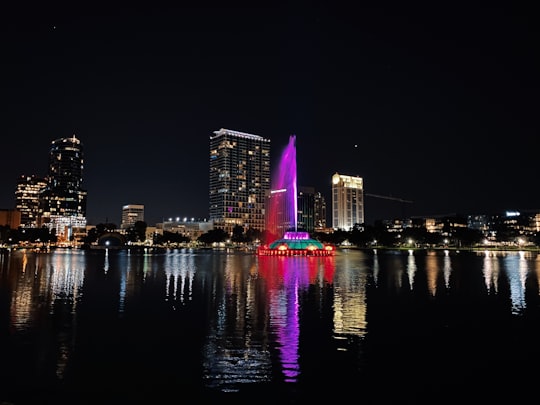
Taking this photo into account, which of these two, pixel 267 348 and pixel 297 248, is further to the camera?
pixel 297 248

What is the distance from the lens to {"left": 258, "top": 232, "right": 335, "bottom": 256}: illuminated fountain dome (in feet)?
324

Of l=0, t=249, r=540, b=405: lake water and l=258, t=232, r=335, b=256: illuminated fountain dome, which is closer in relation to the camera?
l=0, t=249, r=540, b=405: lake water

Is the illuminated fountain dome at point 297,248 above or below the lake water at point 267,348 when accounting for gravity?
above

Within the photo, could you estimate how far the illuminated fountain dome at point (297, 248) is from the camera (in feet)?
324

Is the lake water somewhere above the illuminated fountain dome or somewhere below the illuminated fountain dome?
below

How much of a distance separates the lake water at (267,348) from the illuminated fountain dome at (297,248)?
68.7m

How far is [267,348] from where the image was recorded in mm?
15812

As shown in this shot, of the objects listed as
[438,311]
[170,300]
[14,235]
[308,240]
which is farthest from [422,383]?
[14,235]

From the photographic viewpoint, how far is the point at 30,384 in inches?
478

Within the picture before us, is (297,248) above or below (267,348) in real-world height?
above

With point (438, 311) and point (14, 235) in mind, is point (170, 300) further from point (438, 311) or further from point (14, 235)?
point (14, 235)

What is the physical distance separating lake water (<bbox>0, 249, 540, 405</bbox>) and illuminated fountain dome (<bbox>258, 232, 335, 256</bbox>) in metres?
68.7

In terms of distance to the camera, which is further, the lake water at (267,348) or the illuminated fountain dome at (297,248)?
the illuminated fountain dome at (297,248)

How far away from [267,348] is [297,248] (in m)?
84.6
